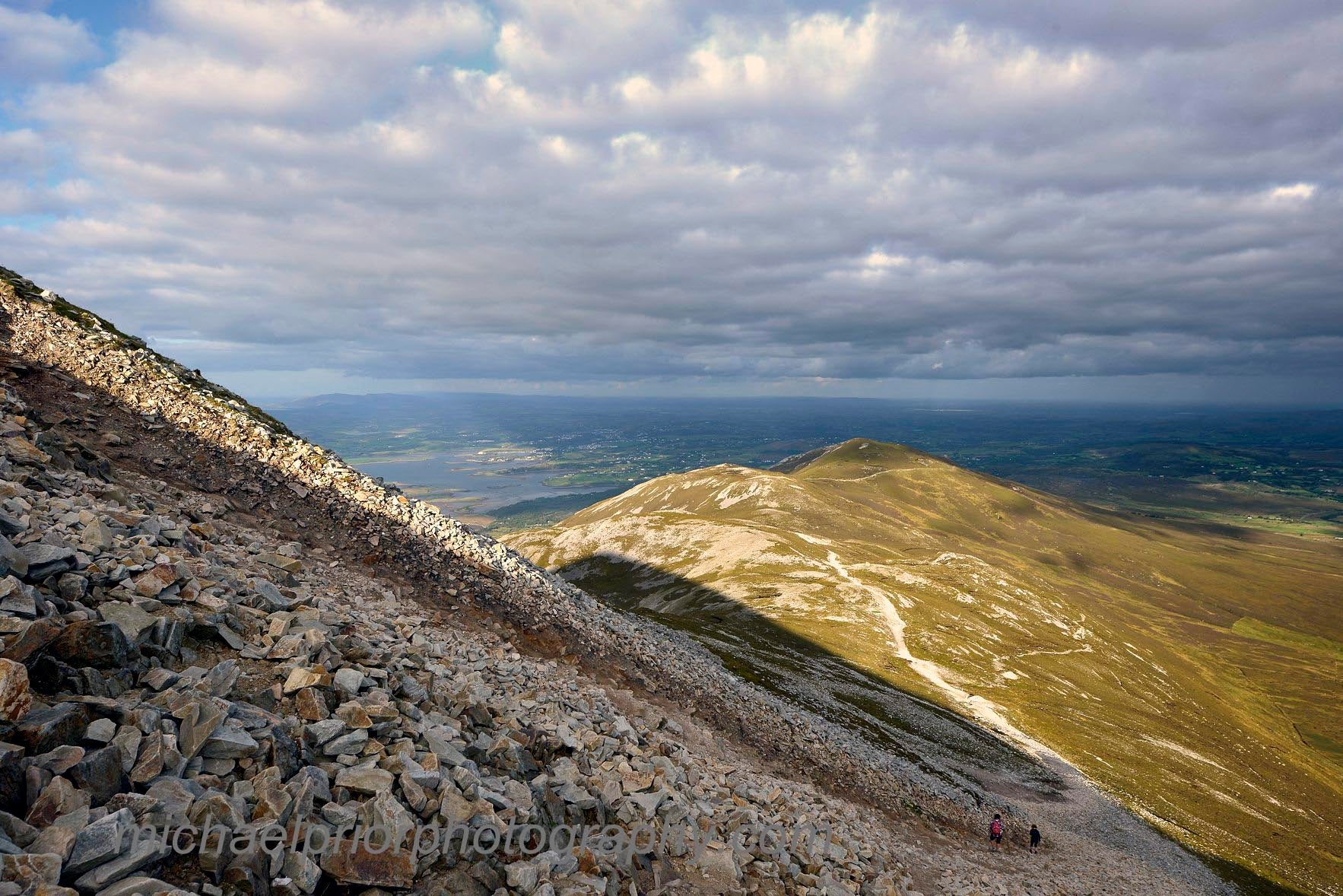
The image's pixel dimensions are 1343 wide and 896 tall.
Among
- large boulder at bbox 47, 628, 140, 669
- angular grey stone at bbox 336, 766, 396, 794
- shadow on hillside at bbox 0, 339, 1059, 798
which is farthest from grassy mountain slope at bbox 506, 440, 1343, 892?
large boulder at bbox 47, 628, 140, 669

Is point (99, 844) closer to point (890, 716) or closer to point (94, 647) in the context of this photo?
point (94, 647)

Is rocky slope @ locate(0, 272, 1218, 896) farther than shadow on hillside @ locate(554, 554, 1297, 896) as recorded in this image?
No

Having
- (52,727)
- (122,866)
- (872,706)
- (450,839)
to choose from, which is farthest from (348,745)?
(872,706)

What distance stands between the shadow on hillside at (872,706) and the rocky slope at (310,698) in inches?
1144

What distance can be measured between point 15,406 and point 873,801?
2172 inches

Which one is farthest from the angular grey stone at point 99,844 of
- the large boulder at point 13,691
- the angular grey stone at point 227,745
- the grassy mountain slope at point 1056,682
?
the grassy mountain slope at point 1056,682

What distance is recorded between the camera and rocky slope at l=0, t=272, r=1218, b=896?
10.5 metres

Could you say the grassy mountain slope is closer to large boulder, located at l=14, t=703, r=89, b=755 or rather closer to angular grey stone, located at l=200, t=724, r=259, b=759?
angular grey stone, located at l=200, t=724, r=259, b=759

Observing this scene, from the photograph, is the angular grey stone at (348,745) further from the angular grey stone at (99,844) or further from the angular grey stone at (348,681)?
the angular grey stone at (99,844)

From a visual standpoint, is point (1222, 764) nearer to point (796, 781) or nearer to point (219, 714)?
point (796, 781)

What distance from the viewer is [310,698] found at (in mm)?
14492

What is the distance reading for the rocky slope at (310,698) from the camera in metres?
10.5

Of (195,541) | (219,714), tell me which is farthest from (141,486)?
(219,714)

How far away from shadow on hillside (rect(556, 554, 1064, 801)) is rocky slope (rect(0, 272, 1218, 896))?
29.1 m
